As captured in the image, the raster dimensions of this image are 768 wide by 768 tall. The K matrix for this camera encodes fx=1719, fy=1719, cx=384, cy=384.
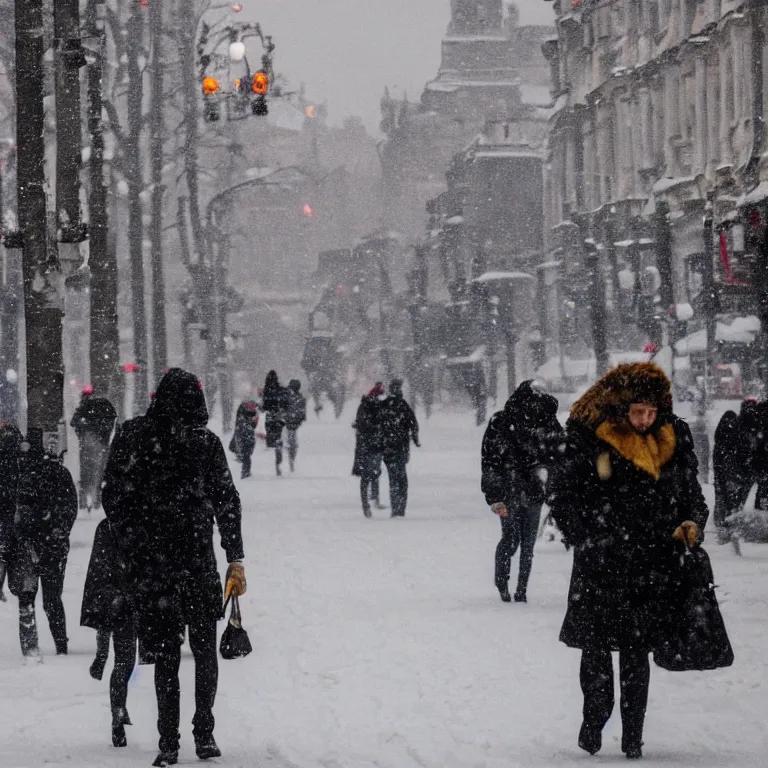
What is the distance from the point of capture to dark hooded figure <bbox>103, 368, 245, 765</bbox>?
23.0 ft

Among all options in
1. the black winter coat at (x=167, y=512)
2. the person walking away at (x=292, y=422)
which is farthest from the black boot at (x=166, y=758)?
the person walking away at (x=292, y=422)

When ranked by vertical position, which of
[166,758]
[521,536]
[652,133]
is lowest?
[166,758]

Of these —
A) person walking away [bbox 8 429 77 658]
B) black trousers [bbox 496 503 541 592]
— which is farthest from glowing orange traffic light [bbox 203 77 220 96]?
person walking away [bbox 8 429 77 658]

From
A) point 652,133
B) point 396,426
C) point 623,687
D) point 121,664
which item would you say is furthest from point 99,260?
point 652,133

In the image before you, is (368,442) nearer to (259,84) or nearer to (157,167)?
(259,84)

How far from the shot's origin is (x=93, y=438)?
21516 millimetres

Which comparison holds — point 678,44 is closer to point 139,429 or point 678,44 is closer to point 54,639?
point 54,639

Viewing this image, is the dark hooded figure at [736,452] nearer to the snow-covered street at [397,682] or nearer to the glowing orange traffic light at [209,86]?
the snow-covered street at [397,682]

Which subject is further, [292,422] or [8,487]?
[292,422]

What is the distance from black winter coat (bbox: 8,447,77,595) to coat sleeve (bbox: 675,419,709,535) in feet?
14.8

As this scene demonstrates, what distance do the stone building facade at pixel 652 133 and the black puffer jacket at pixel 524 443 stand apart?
12.1m

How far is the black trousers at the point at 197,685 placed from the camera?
7051 mm

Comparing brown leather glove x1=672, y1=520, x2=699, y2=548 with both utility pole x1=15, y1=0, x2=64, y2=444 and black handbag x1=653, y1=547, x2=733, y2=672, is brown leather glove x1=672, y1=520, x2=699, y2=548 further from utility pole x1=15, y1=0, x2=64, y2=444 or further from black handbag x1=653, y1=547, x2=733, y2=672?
utility pole x1=15, y1=0, x2=64, y2=444

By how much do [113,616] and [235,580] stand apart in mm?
712
